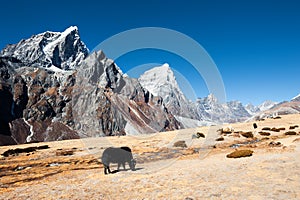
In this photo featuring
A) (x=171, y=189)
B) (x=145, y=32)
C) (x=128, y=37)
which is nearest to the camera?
(x=171, y=189)

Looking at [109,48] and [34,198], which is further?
[109,48]

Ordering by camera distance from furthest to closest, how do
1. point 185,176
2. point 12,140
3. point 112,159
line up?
point 12,140
point 112,159
point 185,176

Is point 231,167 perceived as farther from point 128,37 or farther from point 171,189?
point 128,37

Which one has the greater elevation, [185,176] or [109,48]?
[109,48]

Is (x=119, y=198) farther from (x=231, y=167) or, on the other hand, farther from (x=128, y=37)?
(x=128, y=37)

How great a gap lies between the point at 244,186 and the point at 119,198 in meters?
7.61

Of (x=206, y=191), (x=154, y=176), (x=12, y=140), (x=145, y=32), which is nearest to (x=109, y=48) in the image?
(x=145, y=32)

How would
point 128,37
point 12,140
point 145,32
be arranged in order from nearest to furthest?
point 128,37, point 145,32, point 12,140

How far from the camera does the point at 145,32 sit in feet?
91.0

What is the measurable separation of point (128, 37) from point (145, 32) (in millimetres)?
2836

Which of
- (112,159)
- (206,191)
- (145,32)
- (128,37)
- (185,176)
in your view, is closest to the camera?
(206,191)

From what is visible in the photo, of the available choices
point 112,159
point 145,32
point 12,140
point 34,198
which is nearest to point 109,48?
point 145,32

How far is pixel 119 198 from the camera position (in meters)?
14.8

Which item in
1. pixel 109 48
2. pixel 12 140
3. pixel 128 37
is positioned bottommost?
pixel 12 140
